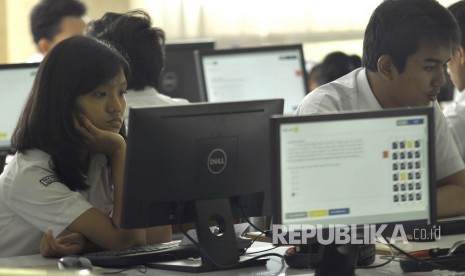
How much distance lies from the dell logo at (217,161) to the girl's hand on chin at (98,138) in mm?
412

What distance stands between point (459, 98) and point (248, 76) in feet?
5.39

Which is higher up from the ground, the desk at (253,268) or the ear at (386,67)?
the ear at (386,67)

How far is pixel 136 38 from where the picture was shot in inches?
153

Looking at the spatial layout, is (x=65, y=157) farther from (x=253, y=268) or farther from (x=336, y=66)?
(x=336, y=66)

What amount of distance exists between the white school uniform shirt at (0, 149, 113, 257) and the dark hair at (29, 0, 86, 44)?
297 centimetres

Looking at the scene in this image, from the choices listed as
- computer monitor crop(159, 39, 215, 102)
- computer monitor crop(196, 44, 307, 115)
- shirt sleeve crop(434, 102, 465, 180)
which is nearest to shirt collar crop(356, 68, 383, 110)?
shirt sleeve crop(434, 102, 465, 180)

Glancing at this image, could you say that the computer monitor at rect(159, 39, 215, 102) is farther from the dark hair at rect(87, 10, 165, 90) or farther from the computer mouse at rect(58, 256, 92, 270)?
the computer mouse at rect(58, 256, 92, 270)

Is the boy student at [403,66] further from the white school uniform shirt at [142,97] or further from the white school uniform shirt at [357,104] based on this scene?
the white school uniform shirt at [142,97]

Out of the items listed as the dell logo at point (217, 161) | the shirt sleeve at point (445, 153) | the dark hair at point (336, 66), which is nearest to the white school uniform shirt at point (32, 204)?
the dell logo at point (217, 161)

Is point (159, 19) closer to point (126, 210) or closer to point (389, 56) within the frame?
point (389, 56)

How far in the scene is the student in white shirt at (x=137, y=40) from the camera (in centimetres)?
388

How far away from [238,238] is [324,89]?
0.65 meters

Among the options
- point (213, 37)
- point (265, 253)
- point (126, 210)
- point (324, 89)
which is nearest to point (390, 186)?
point (265, 253)

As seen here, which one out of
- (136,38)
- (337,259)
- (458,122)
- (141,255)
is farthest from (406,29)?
(136,38)
